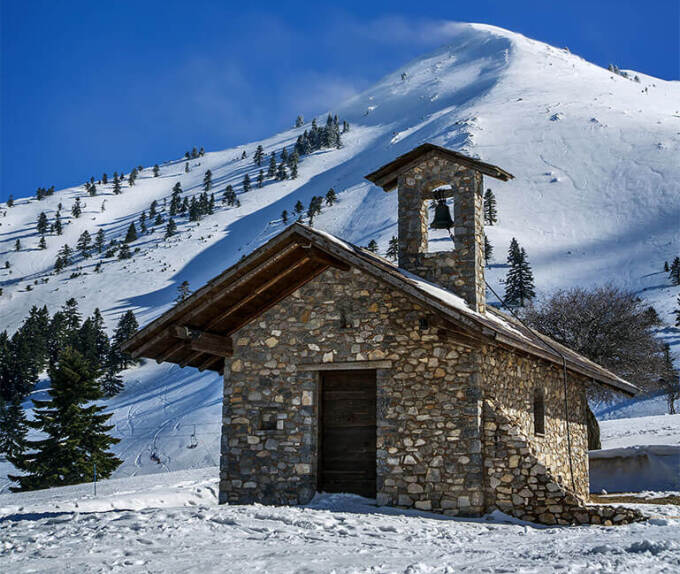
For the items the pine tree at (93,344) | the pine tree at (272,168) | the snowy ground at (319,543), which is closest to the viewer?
the snowy ground at (319,543)

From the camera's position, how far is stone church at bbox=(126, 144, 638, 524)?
508 inches

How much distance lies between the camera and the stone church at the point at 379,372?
12.9 m

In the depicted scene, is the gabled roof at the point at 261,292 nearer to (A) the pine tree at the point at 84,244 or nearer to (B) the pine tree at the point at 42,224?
(A) the pine tree at the point at 84,244

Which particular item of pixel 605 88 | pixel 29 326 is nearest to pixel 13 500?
pixel 29 326

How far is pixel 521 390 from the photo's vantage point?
15.0 metres

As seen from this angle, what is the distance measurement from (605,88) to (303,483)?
15215 cm

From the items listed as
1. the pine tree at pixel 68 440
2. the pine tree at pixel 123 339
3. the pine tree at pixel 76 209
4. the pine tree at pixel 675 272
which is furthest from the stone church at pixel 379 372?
the pine tree at pixel 76 209

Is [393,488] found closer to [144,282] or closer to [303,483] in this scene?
[303,483]

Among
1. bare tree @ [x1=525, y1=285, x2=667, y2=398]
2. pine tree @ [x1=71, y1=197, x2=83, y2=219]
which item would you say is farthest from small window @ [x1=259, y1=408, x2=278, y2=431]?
pine tree @ [x1=71, y1=197, x2=83, y2=219]

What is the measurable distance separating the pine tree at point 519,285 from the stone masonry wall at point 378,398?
52.6 metres

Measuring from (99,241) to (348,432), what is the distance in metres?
133

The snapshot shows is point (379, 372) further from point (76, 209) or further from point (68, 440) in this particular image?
point (76, 209)

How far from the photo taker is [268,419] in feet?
47.3

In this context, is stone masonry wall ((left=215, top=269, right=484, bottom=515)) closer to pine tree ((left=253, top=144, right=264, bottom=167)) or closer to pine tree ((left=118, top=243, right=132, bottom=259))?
pine tree ((left=118, top=243, right=132, bottom=259))
